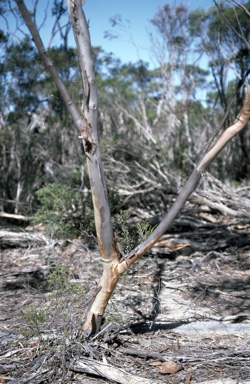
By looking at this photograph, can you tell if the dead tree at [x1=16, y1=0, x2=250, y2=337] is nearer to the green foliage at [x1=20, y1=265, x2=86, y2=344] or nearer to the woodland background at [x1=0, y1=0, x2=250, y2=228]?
the green foliage at [x1=20, y1=265, x2=86, y2=344]

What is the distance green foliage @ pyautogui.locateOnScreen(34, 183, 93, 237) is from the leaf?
4684mm

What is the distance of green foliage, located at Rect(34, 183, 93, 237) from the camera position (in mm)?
8258

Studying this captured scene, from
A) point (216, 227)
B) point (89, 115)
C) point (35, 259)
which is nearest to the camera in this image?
point (89, 115)

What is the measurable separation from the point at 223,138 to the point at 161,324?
1841 mm

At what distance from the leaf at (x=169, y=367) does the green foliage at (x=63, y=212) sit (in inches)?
184

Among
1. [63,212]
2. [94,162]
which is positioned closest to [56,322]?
[94,162]

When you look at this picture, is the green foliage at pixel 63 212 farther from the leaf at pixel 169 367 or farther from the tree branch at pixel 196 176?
the leaf at pixel 169 367

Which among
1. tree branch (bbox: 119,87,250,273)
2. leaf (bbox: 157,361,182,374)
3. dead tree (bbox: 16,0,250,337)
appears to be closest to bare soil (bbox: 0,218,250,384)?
leaf (bbox: 157,361,182,374)

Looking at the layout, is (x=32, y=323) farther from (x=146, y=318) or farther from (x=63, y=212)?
(x=63, y=212)

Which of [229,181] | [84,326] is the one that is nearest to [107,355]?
[84,326]

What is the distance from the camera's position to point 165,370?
11.6ft

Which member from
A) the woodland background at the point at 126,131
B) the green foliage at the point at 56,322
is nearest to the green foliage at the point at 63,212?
the woodland background at the point at 126,131

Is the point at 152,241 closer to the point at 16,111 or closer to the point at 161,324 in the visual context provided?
the point at 161,324

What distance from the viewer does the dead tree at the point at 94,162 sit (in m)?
3.63
